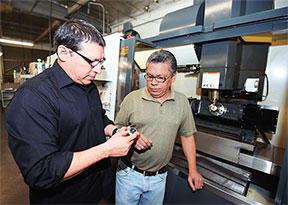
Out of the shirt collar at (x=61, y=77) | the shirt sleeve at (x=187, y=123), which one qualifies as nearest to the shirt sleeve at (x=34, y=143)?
the shirt collar at (x=61, y=77)

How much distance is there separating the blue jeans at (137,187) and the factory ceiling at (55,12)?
2.07 metres

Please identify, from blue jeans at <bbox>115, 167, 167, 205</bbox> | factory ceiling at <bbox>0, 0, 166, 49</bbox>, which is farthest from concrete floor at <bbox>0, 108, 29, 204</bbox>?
blue jeans at <bbox>115, 167, 167, 205</bbox>

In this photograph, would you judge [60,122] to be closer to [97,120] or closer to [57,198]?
[97,120]

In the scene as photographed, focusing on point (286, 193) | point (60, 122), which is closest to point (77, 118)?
point (60, 122)

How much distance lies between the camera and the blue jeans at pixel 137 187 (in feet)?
3.50

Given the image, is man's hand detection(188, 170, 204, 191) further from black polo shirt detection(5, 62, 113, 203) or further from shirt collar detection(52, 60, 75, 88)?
shirt collar detection(52, 60, 75, 88)

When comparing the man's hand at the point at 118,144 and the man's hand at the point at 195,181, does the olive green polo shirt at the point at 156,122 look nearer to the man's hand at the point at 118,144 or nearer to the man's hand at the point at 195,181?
the man's hand at the point at 195,181

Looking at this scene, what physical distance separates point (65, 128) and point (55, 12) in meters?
3.12

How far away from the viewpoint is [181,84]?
7.33ft

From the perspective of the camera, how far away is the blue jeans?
1067 millimetres

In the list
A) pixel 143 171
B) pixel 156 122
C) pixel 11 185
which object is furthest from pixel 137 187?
pixel 11 185

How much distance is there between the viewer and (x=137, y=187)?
1076mm

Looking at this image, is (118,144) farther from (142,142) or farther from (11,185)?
(11,185)

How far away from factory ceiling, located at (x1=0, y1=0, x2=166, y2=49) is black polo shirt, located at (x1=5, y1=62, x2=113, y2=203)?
1782 mm
